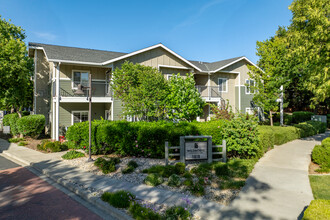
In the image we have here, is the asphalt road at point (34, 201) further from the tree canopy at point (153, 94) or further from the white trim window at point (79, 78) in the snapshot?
the white trim window at point (79, 78)

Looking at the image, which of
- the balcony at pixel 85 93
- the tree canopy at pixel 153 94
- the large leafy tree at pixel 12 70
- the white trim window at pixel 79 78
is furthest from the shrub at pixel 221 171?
the large leafy tree at pixel 12 70

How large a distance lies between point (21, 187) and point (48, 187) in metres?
0.88

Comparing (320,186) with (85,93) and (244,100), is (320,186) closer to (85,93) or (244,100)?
(85,93)

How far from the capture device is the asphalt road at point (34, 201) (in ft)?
16.2

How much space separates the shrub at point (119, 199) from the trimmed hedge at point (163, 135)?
13.8ft

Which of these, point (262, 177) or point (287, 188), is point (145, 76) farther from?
point (287, 188)

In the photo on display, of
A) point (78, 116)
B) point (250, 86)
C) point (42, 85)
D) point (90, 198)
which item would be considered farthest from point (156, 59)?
point (90, 198)

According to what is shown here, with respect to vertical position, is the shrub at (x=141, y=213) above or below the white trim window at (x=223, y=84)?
below

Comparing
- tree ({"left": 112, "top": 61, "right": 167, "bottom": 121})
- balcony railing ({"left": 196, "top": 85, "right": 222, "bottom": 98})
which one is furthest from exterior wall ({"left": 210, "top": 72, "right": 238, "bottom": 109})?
tree ({"left": 112, "top": 61, "right": 167, "bottom": 121})

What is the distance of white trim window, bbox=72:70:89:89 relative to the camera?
16281 millimetres

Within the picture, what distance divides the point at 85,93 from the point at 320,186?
14.8 metres

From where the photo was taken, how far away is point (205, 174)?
728cm

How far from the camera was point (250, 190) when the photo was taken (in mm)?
6180

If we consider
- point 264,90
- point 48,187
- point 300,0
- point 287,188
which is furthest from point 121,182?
point 264,90
